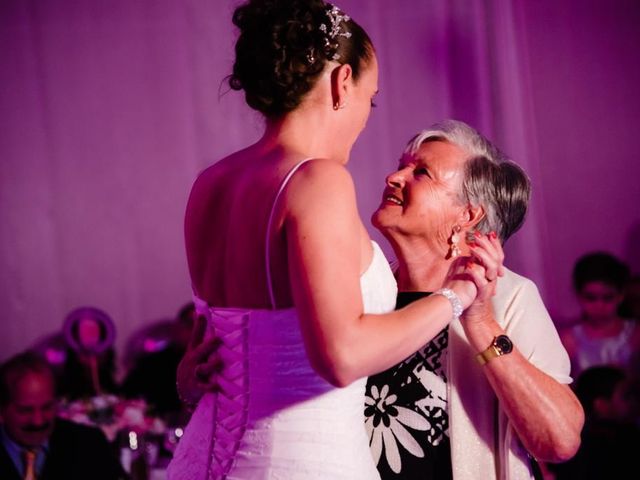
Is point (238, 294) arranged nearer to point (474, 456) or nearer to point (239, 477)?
point (239, 477)

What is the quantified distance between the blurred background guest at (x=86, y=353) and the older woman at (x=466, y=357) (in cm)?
393

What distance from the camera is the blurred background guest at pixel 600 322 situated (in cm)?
494

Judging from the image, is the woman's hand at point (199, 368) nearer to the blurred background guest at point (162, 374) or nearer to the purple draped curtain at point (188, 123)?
the blurred background guest at point (162, 374)

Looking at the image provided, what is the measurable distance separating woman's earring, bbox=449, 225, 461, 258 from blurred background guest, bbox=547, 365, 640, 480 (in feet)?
6.02

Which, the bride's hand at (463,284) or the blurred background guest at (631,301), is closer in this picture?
the bride's hand at (463,284)

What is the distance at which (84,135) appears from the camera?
613 cm

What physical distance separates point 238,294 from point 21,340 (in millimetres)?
4847

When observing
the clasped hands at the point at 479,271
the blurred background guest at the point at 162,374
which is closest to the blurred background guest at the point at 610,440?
the clasped hands at the point at 479,271

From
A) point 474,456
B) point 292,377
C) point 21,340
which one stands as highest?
point 292,377

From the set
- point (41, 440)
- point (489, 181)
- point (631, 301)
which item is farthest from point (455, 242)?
point (631, 301)

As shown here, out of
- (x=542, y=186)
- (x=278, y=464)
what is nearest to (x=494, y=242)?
(x=278, y=464)

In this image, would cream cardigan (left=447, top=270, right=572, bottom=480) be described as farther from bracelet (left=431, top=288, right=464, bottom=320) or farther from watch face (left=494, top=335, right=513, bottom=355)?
bracelet (left=431, top=288, right=464, bottom=320)

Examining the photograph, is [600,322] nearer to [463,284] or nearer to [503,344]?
[503,344]

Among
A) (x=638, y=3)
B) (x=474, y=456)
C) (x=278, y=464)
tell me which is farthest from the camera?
(x=638, y=3)
